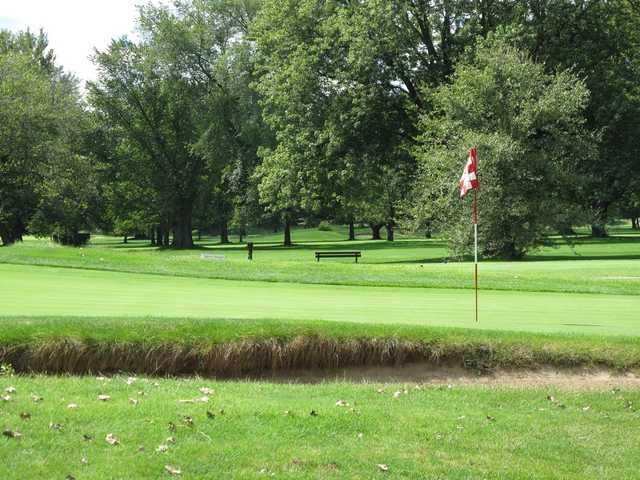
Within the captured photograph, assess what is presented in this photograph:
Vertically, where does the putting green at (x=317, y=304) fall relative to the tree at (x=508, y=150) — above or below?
below

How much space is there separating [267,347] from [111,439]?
345 centimetres

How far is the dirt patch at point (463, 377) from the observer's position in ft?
29.4

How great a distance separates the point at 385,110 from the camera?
41938mm

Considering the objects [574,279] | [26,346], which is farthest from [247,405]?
[574,279]

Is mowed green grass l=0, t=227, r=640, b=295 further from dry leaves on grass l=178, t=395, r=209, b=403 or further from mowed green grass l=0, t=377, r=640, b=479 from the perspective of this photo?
dry leaves on grass l=178, t=395, r=209, b=403

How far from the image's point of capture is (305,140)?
138ft

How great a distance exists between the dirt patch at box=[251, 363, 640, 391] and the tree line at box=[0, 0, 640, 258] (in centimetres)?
2429

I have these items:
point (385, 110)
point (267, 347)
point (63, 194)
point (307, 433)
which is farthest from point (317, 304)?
point (63, 194)

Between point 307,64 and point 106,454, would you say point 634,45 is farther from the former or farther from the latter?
point 106,454

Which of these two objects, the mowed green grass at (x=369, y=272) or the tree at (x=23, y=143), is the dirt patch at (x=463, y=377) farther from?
the tree at (x=23, y=143)

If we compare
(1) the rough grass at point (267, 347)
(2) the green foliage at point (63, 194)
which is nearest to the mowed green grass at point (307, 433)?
(1) the rough grass at point (267, 347)

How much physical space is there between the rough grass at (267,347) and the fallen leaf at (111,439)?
2969 millimetres

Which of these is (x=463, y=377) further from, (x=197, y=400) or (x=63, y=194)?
(x=63, y=194)

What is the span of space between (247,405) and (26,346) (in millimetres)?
3268
